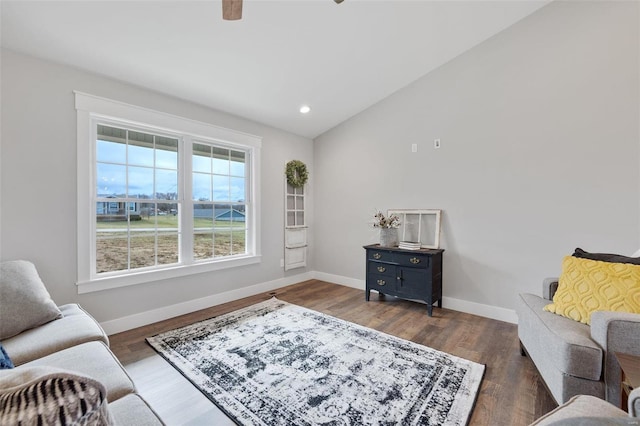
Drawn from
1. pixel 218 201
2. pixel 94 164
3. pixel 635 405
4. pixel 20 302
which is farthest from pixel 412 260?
pixel 94 164

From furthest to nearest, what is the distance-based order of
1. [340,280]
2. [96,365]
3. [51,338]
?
[340,280] → [51,338] → [96,365]

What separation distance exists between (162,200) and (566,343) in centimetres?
362

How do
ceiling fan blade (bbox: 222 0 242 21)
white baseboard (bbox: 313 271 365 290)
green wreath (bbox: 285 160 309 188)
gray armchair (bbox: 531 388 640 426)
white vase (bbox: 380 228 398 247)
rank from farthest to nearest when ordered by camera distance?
green wreath (bbox: 285 160 309 188) < white baseboard (bbox: 313 271 365 290) < white vase (bbox: 380 228 398 247) < ceiling fan blade (bbox: 222 0 242 21) < gray armchair (bbox: 531 388 640 426)

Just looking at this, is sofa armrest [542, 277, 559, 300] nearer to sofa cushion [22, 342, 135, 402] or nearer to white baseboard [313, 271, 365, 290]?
white baseboard [313, 271, 365, 290]

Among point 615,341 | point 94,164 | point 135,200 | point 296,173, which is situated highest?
point 296,173

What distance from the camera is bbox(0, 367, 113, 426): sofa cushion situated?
47cm

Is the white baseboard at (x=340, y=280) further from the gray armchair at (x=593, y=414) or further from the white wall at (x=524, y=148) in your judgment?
the gray armchair at (x=593, y=414)

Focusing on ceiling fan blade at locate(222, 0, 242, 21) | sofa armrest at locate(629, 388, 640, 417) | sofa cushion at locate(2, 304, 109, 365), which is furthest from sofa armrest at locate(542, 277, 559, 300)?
sofa cushion at locate(2, 304, 109, 365)

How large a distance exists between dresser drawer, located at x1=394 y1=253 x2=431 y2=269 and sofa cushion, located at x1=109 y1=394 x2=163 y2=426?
9.32 ft

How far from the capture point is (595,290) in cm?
174

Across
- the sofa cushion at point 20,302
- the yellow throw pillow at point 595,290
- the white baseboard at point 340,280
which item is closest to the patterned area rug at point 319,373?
the yellow throw pillow at point 595,290

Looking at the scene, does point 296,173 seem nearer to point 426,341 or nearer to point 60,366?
point 426,341

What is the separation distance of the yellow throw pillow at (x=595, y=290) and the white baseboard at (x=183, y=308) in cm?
328

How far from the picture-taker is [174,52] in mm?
2523
